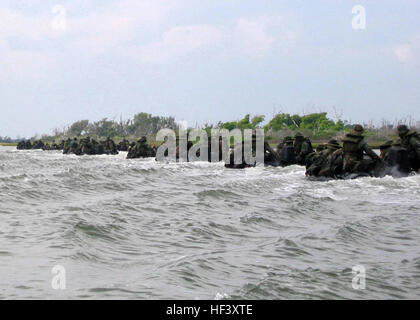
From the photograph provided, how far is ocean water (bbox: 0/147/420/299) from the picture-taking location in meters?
6.74

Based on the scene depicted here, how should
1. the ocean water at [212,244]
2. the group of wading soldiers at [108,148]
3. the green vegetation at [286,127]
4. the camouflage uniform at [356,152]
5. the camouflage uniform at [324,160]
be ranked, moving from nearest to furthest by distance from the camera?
1. the ocean water at [212,244]
2. the camouflage uniform at [356,152]
3. the camouflage uniform at [324,160]
4. the group of wading soldiers at [108,148]
5. the green vegetation at [286,127]

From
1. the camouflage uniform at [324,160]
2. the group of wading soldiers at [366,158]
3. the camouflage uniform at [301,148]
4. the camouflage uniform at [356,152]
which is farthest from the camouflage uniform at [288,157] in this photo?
the camouflage uniform at [356,152]

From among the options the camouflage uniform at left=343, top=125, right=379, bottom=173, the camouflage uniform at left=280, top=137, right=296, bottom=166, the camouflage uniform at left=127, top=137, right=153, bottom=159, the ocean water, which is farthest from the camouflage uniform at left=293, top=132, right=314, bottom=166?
the camouflage uniform at left=127, top=137, right=153, bottom=159

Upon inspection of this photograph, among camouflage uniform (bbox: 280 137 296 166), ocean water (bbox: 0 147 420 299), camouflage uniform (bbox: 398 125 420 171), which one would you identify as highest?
camouflage uniform (bbox: 398 125 420 171)

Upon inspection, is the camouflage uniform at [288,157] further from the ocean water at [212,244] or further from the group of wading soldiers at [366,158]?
the ocean water at [212,244]

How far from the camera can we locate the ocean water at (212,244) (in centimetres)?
674

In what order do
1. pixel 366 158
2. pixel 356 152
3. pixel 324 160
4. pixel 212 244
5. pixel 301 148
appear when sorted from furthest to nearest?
pixel 301 148 < pixel 324 160 < pixel 366 158 < pixel 356 152 < pixel 212 244

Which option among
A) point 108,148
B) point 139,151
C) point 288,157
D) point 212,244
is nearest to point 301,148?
point 288,157

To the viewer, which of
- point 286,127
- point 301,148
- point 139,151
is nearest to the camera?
point 301,148

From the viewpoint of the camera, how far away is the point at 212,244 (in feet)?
31.3

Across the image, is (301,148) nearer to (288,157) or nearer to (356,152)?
(288,157)

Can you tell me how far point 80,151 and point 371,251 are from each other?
58529 millimetres

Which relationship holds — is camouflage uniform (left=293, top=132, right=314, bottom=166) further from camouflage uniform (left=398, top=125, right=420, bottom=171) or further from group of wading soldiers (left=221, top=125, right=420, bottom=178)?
camouflage uniform (left=398, top=125, right=420, bottom=171)
